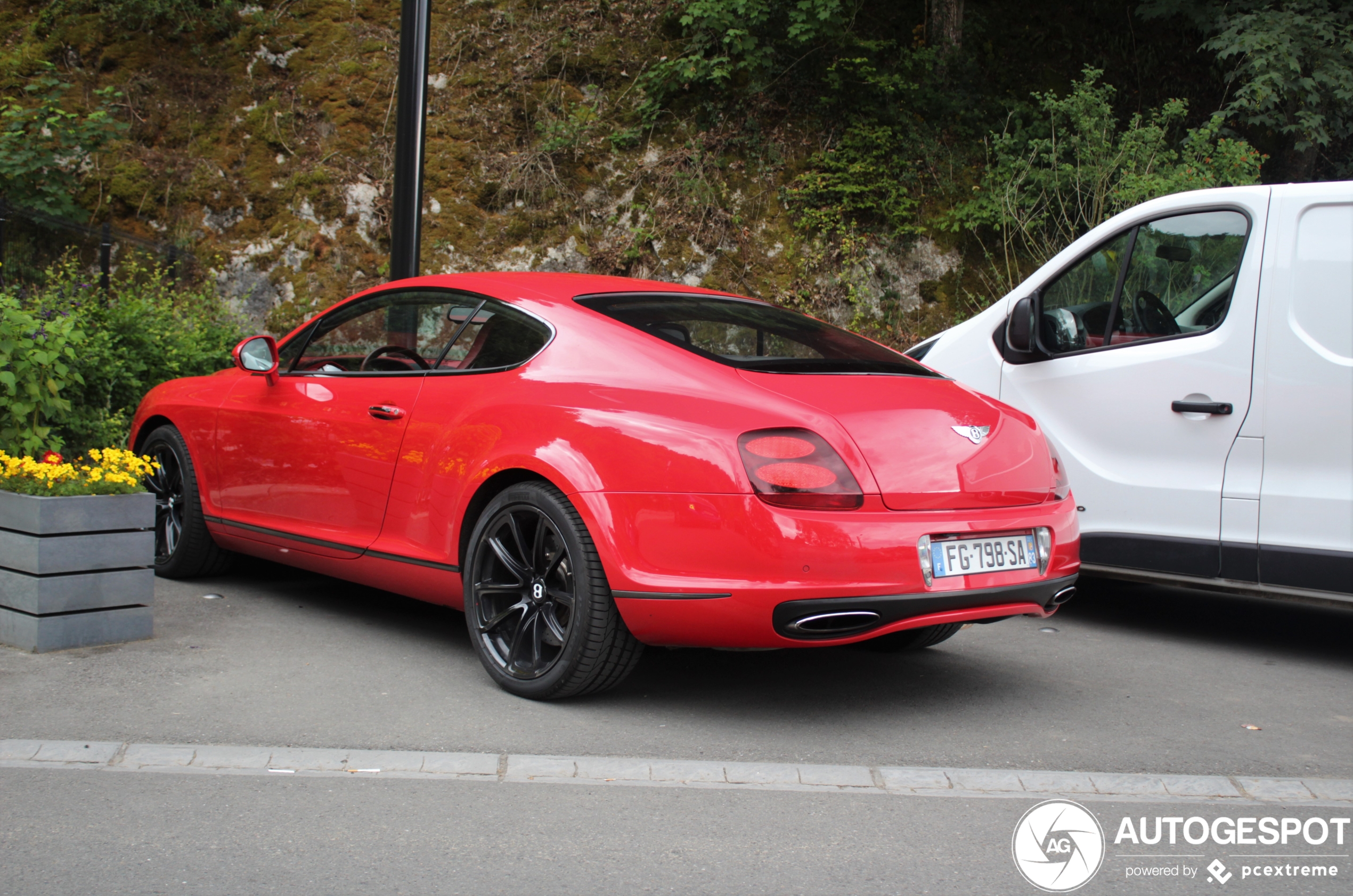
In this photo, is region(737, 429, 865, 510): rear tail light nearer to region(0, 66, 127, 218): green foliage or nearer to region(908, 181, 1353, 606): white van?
region(908, 181, 1353, 606): white van

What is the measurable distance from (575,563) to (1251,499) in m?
2.95

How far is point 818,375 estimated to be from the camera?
4.08 meters

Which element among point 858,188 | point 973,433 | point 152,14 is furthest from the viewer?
point 152,14

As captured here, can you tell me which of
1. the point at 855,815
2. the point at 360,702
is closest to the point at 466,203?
the point at 360,702

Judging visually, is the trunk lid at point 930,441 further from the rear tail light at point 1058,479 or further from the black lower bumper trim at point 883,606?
the black lower bumper trim at point 883,606

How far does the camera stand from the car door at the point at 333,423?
4.72 meters

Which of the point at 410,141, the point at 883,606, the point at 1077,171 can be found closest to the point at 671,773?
the point at 883,606

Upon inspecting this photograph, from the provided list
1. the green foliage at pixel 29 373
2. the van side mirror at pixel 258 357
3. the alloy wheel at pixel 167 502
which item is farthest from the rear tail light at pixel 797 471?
the green foliage at pixel 29 373

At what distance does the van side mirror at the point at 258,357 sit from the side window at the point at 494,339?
44.2 inches

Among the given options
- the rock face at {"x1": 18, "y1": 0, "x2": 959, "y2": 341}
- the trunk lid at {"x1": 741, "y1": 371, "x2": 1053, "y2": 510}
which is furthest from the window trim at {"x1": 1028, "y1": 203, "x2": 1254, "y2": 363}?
the rock face at {"x1": 18, "y1": 0, "x2": 959, "y2": 341}

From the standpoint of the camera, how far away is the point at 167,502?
5.93m

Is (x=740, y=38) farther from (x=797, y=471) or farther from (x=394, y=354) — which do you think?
(x=797, y=471)

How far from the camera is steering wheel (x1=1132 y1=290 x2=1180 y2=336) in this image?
535cm

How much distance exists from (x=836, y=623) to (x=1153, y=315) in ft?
8.90
